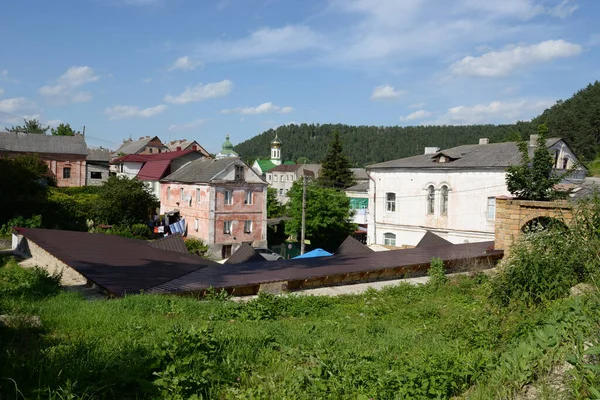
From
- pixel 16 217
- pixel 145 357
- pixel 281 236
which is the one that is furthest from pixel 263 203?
pixel 145 357

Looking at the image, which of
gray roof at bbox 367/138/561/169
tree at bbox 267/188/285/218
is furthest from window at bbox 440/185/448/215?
tree at bbox 267/188/285/218

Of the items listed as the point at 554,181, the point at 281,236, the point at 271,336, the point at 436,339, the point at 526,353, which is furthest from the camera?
the point at 281,236

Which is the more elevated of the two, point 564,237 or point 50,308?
point 564,237

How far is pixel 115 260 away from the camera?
1272 cm

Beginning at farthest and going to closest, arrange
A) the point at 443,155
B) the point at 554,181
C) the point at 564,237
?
the point at 443,155 < the point at 554,181 < the point at 564,237

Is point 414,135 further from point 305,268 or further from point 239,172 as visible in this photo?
point 305,268

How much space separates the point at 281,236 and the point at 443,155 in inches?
701

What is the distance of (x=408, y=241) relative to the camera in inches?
1240

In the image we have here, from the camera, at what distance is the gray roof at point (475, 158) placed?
27031 mm

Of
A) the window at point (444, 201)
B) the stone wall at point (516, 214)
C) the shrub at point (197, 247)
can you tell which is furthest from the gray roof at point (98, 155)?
the stone wall at point (516, 214)

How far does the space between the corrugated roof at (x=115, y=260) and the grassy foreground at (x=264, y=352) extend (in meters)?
1.88

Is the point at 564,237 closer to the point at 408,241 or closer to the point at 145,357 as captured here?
the point at 145,357

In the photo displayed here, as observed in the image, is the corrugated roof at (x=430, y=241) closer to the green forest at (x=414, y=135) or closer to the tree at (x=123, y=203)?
the tree at (x=123, y=203)

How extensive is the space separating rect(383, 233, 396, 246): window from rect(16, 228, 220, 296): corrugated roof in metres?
18.9
